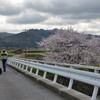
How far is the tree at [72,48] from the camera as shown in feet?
88.6

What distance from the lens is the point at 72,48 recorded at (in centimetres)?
2808

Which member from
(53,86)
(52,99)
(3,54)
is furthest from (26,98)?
(3,54)

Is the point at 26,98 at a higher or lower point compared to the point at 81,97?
lower

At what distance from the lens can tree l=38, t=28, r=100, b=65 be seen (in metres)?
27.0

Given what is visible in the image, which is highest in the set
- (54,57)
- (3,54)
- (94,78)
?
(94,78)

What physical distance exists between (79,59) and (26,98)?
20.3m

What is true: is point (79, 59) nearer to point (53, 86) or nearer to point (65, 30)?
point (65, 30)

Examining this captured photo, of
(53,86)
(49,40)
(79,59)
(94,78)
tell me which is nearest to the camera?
(94,78)

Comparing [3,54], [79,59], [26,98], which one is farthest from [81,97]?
[79,59]

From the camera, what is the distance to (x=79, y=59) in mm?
27172

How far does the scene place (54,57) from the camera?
2828 centimetres

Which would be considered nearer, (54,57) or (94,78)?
(94,78)

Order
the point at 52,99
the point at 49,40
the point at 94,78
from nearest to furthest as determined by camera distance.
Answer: the point at 94,78 → the point at 52,99 → the point at 49,40

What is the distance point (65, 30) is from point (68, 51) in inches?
184
